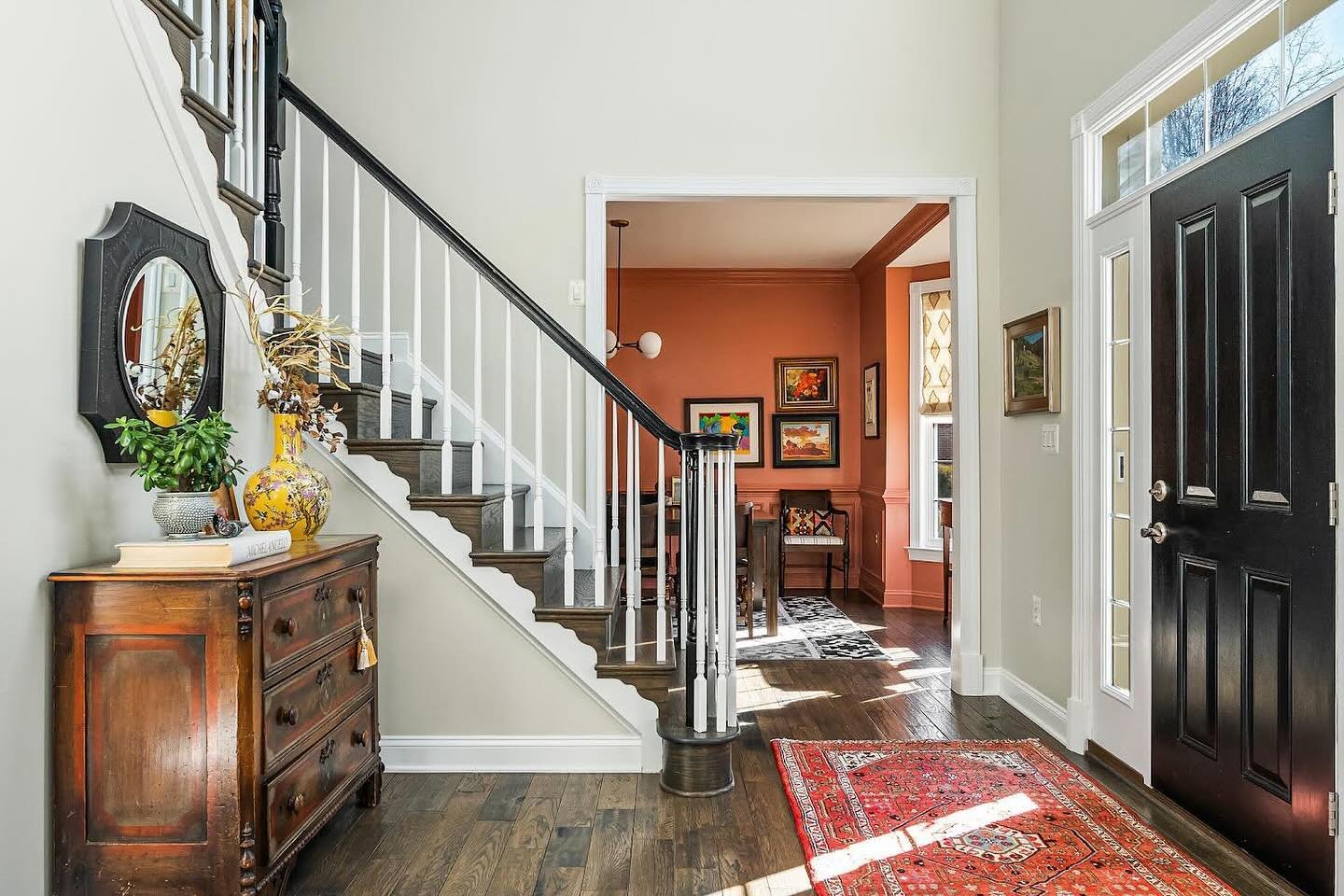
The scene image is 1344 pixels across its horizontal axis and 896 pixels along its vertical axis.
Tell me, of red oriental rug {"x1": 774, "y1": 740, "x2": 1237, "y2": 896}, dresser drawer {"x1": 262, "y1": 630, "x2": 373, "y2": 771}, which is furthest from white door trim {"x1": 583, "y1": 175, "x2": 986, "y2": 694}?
dresser drawer {"x1": 262, "y1": 630, "x2": 373, "y2": 771}

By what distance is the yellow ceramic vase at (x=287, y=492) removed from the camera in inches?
94.3

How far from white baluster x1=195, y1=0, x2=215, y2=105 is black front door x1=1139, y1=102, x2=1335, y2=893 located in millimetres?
3044

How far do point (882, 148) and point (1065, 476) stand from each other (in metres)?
1.76

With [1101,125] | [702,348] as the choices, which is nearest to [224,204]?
[1101,125]

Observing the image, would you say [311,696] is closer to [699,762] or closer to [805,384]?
[699,762]

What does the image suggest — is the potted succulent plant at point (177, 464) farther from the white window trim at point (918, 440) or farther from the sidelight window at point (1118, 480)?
the white window trim at point (918, 440)

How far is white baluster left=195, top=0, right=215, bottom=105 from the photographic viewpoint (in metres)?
2.62

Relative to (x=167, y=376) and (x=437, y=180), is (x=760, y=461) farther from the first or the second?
(x=167, y=376)

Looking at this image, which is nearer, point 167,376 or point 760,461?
point 167,376

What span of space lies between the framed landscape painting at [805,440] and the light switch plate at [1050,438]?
4101mm

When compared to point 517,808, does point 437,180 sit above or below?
above

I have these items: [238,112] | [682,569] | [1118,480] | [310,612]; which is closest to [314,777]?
[310,612]

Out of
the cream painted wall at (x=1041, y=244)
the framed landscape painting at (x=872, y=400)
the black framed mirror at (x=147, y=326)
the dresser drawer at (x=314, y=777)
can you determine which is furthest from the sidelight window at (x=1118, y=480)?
the framed landscape painting at (x=872, y=400)

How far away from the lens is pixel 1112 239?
3.17 metres
